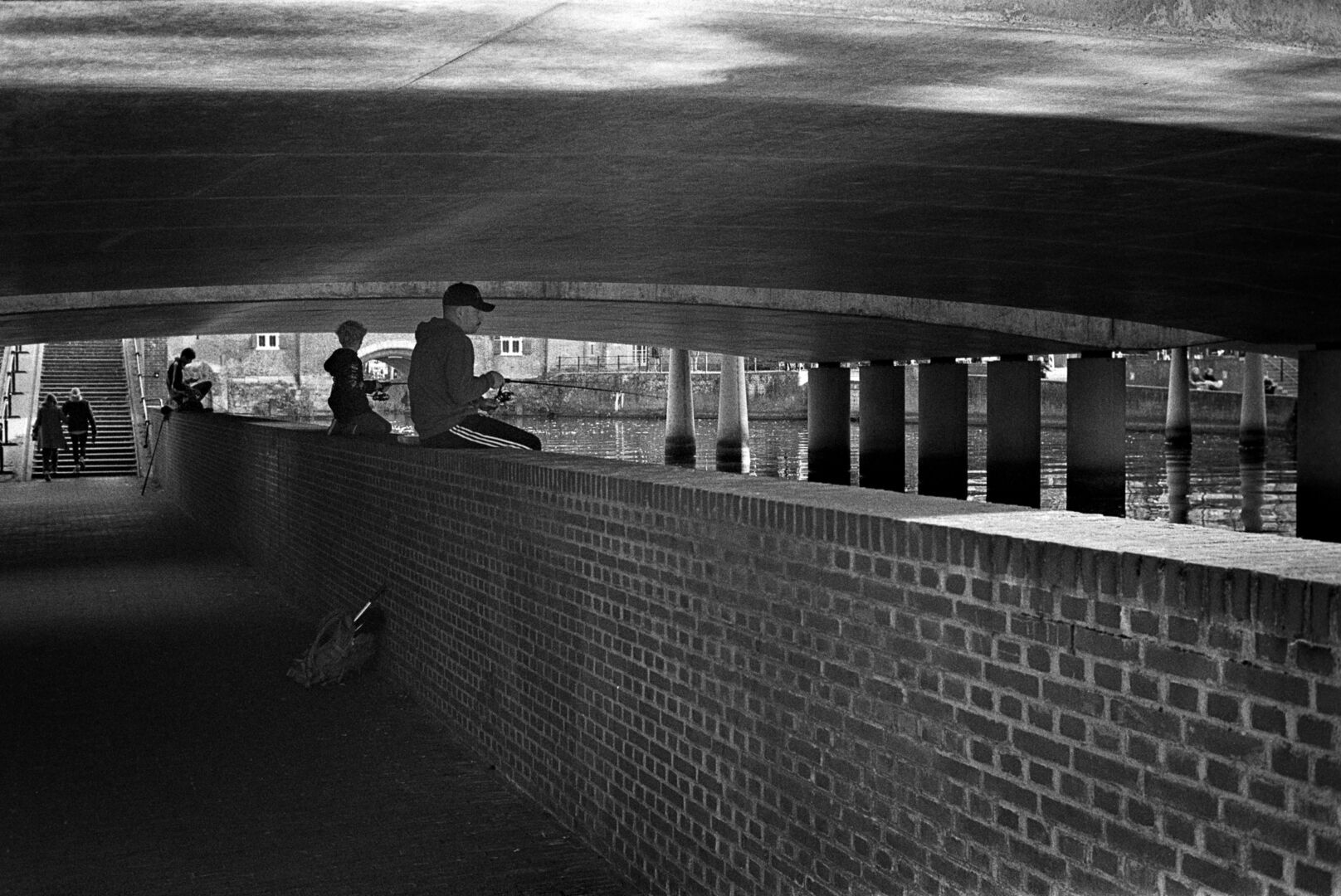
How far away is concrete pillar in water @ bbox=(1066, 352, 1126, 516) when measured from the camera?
30344 millimetres

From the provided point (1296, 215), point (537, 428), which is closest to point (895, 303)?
point (1296, 215)

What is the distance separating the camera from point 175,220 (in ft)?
50.2

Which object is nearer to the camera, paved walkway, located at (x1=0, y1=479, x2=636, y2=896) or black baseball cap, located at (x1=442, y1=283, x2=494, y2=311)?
paved walkway, located at (x1=0, y1=479, x2=636, y2=896)

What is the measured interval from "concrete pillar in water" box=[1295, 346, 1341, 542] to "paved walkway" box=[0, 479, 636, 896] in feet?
56.8

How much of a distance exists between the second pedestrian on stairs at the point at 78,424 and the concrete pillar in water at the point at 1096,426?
63.0 ft

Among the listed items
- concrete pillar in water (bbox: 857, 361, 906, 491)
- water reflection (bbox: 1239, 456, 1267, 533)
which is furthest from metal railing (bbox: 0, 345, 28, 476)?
water reflection (bbox: 1239, 456, 1267, 533)

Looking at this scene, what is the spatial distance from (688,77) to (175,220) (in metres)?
7.52

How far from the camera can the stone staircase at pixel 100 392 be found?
34625mm

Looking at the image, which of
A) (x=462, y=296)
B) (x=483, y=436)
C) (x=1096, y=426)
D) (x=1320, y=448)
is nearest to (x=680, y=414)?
(x=1096, y=426)

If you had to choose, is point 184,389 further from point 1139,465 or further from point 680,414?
point 1139,465

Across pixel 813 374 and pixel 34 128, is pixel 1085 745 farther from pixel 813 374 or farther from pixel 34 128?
pixel 813 374

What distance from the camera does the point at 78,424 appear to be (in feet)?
106

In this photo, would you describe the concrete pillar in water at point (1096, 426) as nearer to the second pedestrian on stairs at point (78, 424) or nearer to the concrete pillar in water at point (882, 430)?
the concrete pillar in water at point (882, 430)

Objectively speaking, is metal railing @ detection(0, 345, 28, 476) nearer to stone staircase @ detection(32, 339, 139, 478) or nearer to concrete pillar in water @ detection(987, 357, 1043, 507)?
stone staircase @ detection(32, 339, 139, 478)
